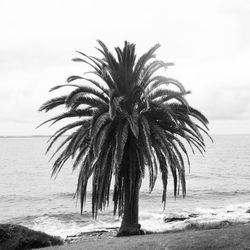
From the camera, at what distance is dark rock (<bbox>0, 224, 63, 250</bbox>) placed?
1614 cm

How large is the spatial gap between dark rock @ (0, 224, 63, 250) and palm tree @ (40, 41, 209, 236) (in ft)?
12.6

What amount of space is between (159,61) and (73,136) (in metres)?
5.61

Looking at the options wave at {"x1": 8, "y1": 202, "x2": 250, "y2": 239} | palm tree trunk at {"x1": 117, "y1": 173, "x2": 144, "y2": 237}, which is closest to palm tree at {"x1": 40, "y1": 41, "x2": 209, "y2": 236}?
palm tree trunk at {"x1": 117, "y1": 173, "x2": 144, "y2": 237}

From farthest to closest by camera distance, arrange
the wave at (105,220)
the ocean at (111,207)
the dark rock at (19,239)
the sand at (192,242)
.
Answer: the ocean at (111,207) → the wave at (105,220) → the dark rock at (19,239) → the sand at (192,242)

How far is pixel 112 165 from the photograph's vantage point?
63.1ft

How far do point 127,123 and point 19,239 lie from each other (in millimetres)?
6813

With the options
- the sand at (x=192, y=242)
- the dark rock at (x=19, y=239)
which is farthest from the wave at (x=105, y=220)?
the sand at (x=192, y=242)

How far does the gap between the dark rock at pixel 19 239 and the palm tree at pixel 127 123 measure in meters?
3.85

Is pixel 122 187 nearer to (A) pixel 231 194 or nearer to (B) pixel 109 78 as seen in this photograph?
(B) pixel 109 78

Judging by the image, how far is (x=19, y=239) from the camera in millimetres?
16266

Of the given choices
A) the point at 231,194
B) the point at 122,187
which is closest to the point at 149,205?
the point at 231,194

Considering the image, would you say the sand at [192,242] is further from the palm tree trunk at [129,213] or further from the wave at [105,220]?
the wave at [105,220]

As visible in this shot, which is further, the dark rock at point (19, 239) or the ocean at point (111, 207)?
the ocean at point (111, 207)

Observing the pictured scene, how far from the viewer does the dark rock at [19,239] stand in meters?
16.1
